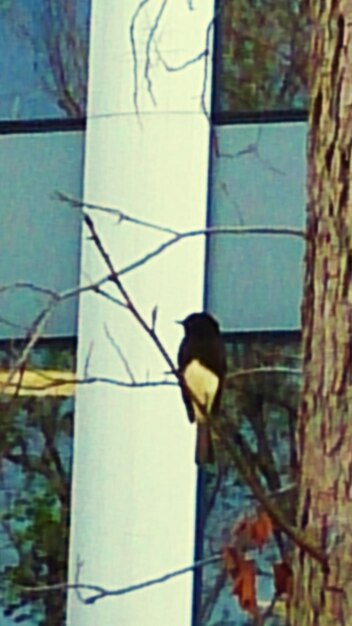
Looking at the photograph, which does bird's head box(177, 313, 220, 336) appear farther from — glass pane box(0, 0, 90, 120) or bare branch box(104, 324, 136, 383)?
glass pane box(0, 0, 90, 120)

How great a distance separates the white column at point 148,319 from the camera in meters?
2.86

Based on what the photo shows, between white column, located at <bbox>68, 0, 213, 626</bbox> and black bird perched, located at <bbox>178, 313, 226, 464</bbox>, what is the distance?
0.08 m

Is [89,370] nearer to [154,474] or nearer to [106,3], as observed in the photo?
[154,474]

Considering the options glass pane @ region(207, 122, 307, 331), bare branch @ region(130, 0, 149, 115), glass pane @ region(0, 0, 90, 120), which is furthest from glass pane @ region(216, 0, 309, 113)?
glass pane @ region(0, 0, 90, 120)

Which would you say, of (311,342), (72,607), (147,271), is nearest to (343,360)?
(311,342)

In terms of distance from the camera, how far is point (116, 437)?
2.87 m

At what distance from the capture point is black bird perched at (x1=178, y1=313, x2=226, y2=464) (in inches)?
107

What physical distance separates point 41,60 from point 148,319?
578 millimetres

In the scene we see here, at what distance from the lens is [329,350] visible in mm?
1667

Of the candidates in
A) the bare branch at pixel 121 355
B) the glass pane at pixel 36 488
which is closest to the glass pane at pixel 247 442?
the bare branch at pixel 121 355

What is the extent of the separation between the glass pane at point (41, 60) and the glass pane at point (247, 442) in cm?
58

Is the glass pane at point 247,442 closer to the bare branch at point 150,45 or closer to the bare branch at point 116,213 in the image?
the bare branch at point 116,213

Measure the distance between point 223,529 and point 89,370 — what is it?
38 cm

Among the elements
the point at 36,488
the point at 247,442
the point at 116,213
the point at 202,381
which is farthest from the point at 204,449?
the point at 116,213
